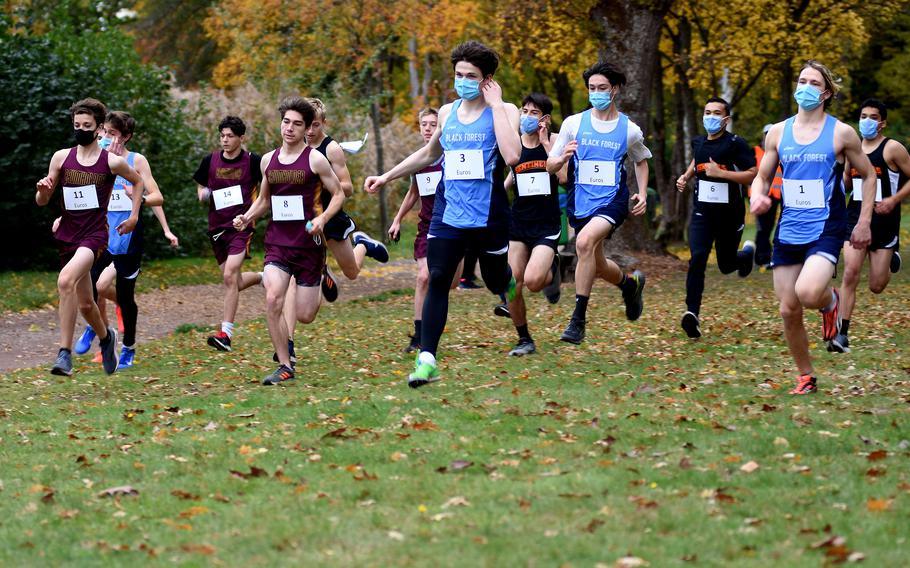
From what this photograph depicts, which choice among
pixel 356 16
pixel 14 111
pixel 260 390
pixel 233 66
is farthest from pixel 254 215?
pixel 233 66

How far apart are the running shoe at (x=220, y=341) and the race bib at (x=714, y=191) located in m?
4.44

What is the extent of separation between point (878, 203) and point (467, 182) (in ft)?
13.6

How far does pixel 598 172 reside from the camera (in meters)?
10.9

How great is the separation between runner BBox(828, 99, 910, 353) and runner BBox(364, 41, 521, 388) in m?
3.54

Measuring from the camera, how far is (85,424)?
27.5 ft

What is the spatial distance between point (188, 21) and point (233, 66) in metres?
10.3

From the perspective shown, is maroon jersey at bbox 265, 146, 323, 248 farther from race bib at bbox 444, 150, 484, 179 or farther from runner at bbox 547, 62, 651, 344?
runner at bbox 547, 62, 651, 344

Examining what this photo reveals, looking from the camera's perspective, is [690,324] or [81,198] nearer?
[81,198]

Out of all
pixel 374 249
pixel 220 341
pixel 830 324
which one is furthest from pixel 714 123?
pixel 220 341

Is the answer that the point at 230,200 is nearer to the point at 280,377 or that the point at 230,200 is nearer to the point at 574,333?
the point at 280,377

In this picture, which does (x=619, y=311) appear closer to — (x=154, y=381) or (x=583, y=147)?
(x=583, y=147)

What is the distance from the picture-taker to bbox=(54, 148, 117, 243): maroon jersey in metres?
10.6

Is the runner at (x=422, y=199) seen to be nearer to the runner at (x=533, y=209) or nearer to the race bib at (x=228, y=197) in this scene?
the runner at (x=533, y=209)

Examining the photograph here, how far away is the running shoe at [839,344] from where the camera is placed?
1098cm
